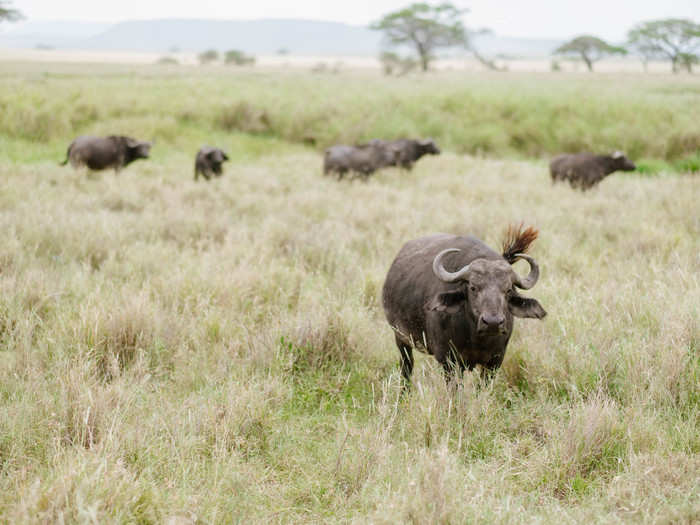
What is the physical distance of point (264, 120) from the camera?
22.9 metres

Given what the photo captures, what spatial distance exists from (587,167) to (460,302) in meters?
11.6

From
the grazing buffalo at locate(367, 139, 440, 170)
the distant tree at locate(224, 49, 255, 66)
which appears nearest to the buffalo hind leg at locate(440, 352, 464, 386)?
the grazing buffalo at locate(367, 139, 440, 170)

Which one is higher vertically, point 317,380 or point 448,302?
point 448,302

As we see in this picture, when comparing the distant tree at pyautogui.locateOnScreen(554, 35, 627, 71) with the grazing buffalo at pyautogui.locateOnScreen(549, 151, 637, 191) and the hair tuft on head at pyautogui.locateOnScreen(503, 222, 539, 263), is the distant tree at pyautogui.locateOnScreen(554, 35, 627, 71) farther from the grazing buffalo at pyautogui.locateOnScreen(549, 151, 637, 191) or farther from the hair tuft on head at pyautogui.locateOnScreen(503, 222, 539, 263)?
the hair tuft on head at pyautogui.locateOnScreen(503, 222, 539, 263)

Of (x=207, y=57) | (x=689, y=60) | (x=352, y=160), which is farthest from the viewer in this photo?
(x=207, y=57)

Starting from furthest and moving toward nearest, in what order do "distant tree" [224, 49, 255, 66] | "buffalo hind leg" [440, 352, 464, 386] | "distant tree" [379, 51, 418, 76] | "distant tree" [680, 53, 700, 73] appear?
"distant tree" [224, 49, 255, 66], "distant tree" [379, 51, 418, 76], "distant tree" [680, 53, 700, 73], "buffalo hind leg" [440, 352, 464, 386]

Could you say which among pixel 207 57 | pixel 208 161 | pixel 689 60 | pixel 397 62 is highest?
pixel 207 57

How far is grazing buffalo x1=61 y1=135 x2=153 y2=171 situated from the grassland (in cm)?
433

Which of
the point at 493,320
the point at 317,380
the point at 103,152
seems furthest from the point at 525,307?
the point at 103,152

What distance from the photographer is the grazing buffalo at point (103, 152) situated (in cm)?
1477

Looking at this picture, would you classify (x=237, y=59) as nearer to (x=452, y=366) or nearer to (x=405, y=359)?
(x=405, y=359)

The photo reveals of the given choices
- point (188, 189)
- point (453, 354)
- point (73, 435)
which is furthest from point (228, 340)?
point (188, 189)

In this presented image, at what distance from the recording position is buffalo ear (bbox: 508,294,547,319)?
3877 millimetres

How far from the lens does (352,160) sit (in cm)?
1568
